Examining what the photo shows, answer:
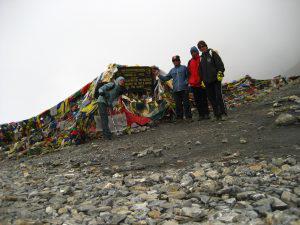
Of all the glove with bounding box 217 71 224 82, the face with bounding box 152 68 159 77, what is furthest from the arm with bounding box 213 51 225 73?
the face with bounding box 152 68 159 77

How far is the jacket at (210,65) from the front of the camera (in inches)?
371

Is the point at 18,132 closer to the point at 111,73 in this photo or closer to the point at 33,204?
the point at 111,73

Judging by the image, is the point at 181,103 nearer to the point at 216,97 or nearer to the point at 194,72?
the point at 194,72

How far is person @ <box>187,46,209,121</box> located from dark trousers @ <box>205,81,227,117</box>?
0.58 meters

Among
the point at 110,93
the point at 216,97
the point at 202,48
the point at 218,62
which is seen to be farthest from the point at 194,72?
the point at 110,93

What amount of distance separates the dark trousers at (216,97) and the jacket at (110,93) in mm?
3138

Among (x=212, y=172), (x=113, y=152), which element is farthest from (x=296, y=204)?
(x=113, y=152)

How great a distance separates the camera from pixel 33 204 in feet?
14.1

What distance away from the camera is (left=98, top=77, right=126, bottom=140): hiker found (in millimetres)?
10734

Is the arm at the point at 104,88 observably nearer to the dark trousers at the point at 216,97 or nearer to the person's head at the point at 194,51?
the person's head at the point at 194,51

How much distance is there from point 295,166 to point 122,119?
26.2ft

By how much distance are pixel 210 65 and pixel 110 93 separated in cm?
352

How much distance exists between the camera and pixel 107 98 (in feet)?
36.7

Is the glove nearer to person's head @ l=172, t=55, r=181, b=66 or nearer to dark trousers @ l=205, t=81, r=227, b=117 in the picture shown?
dark trousers @ l=205, t=81, r=227, b=117
